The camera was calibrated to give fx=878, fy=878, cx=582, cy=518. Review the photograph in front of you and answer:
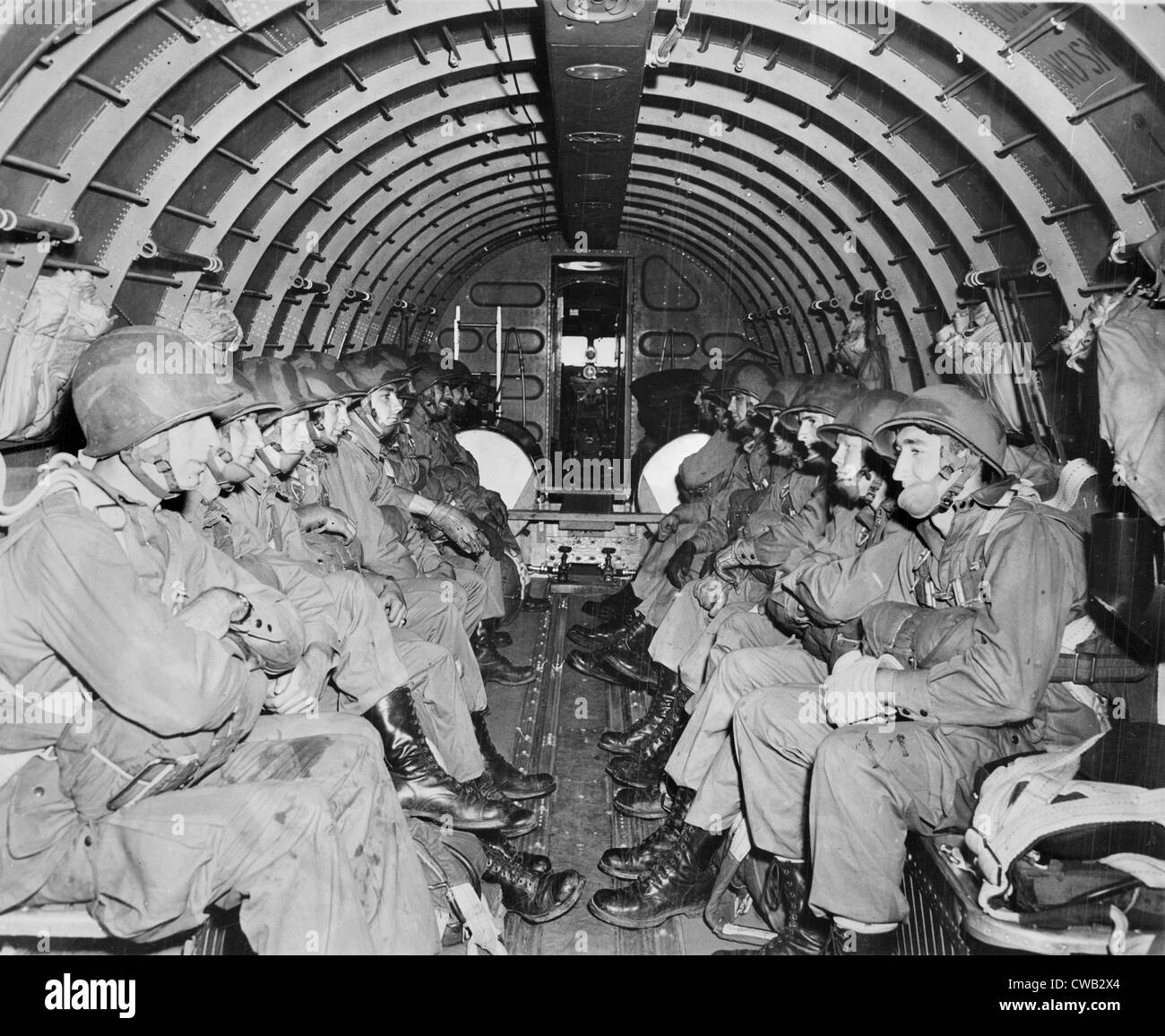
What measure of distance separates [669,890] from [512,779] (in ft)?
3.74

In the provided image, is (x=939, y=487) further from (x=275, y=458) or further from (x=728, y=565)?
(x=275, y=458)

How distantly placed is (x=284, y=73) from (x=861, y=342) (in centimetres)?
420

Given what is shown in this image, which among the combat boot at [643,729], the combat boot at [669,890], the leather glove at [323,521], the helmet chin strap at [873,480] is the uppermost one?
the helmet chin strap at [873,480]

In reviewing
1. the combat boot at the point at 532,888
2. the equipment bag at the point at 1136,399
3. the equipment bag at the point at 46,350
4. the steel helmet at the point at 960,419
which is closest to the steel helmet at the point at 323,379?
the equipment bag at the point at 46,350

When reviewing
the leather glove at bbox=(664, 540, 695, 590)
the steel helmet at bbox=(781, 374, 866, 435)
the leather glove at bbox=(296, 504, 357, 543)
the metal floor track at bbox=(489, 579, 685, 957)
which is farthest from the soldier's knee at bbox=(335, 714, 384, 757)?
the leather glove at bbox=(664, 540, 695, 590)

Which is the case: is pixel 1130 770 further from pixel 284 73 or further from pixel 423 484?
pixel 423 484

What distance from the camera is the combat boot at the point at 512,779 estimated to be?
4.36m

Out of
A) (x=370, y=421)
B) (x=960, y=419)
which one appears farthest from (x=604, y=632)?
(x=960, y=419)

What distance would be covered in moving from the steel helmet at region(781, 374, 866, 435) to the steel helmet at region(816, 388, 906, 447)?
132 millimetres

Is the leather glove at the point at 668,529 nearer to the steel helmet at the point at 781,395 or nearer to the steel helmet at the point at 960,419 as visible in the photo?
the steel helmet at the point at 781,395

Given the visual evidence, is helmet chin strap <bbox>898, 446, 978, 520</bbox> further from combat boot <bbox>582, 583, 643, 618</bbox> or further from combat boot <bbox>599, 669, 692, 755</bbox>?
combat boot <bbox>582, 583, 643, 618</bbox>

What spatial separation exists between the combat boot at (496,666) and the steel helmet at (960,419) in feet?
11.2

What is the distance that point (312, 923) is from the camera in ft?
7.30

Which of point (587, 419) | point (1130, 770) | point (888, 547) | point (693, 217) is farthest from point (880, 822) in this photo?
point (587, 419)
